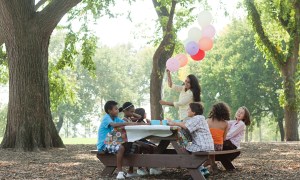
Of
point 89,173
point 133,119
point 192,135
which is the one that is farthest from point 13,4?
point 192,135

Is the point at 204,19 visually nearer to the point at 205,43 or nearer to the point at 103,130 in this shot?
the point at 205,43

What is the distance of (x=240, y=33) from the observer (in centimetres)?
4003

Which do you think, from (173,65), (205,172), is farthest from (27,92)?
(205,172)

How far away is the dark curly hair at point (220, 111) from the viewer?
820 cm

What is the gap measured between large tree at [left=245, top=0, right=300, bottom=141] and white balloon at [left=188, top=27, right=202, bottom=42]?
1091 cm

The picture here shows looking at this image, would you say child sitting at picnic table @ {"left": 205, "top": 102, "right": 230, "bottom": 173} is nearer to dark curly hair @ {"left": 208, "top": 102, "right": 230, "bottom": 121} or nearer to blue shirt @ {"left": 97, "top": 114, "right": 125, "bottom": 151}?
dark curly hair @ {"left": 208, "top": 102, "right": 230, "bottom": 121}

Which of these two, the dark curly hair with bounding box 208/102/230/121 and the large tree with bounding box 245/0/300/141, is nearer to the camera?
the dark curly hair with bounding box 208/102/230/121

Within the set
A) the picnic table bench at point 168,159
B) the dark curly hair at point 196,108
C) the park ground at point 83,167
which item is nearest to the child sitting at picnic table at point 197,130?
the dark curly hair at point 196,108

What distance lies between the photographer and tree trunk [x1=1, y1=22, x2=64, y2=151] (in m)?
13.1

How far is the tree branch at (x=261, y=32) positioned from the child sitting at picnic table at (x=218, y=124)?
45.8 feet

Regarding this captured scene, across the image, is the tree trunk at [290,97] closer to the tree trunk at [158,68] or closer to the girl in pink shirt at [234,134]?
the tree trunk at [158,68]

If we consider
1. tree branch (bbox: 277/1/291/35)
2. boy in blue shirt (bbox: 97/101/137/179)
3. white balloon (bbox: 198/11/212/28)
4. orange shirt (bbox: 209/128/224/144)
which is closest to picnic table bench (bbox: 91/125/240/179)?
boy in blue shirt (bbox: 97/101/137/179)

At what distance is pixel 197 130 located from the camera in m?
7.42

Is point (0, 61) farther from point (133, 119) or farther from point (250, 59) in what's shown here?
point (250, 59)
